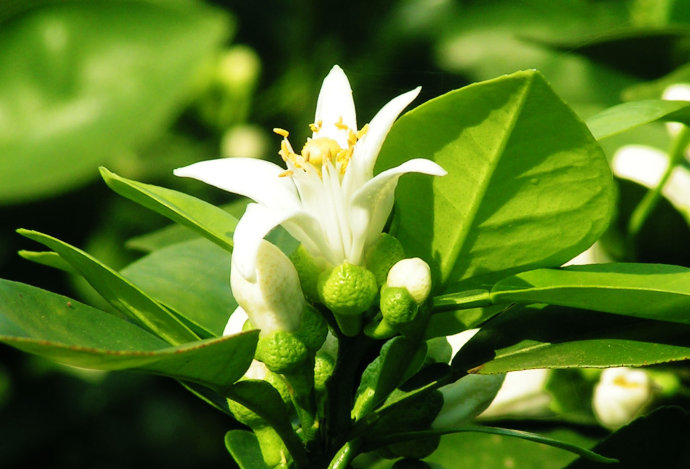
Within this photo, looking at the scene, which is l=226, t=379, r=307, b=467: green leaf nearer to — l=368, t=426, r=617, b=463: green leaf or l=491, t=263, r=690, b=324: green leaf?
l=368, t=426, r=617, b=463: green leaf

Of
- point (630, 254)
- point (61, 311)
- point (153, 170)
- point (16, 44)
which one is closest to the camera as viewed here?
Result: point (61, 311)

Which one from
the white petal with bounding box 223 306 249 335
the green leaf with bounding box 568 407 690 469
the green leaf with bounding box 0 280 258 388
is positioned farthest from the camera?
the green leaf with bounding box 568 407 690 469

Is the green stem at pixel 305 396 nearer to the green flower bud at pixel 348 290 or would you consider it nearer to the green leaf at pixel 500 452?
the green flower bud at pixel 348 290

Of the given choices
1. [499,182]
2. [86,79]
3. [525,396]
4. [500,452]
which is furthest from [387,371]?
[86,79]

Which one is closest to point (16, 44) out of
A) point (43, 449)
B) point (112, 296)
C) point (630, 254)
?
point (112, 296)

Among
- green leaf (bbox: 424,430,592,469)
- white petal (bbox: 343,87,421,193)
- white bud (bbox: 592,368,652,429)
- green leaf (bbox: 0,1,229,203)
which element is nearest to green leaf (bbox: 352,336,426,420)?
white petal (bbox: 343,87,421,193)

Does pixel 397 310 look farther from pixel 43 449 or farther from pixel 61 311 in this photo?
pixel 43 449

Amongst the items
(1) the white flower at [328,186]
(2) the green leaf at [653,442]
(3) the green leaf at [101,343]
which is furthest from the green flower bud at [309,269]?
(2) the green leaf at [653,442]

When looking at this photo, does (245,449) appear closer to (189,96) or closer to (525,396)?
(525,396)
